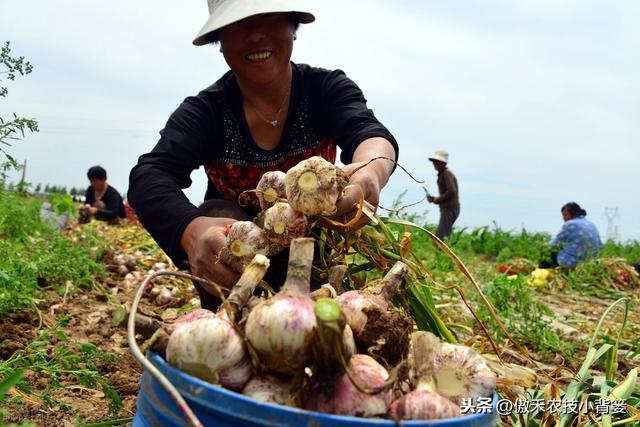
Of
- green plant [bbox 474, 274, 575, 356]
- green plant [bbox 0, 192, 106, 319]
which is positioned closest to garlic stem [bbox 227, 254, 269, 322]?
green plant [bbox 0, 192, 106, 319]

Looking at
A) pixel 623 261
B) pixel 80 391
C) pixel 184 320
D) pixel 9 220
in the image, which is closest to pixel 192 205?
pixel 184 320

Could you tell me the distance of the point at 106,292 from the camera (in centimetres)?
420

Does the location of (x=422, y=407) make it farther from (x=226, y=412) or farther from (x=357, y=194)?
(x=357, y=194)

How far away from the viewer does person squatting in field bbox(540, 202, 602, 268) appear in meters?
7.99

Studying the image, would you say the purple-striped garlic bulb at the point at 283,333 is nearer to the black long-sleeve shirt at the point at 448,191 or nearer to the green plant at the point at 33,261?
the green plant at the point at 33,261

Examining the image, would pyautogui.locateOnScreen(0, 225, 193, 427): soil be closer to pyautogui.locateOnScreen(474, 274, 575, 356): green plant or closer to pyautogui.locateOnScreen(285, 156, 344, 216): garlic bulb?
pyautogui.locateOnScreen(285, 156, 344, 216): garlic bulb

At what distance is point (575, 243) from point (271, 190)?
749cm

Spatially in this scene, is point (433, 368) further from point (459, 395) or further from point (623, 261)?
point (623, 261)

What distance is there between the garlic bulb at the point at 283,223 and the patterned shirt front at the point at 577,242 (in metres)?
7.09

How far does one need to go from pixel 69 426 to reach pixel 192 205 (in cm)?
82

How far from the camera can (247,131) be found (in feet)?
8.11

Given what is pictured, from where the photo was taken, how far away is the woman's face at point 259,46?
7.31 ft

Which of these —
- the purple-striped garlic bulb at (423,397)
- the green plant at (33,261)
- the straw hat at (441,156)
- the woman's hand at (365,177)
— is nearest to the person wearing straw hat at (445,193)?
the straw hat at (441,156)

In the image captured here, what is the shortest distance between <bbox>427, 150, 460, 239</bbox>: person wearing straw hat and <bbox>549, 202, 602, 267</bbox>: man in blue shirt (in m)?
2.09
